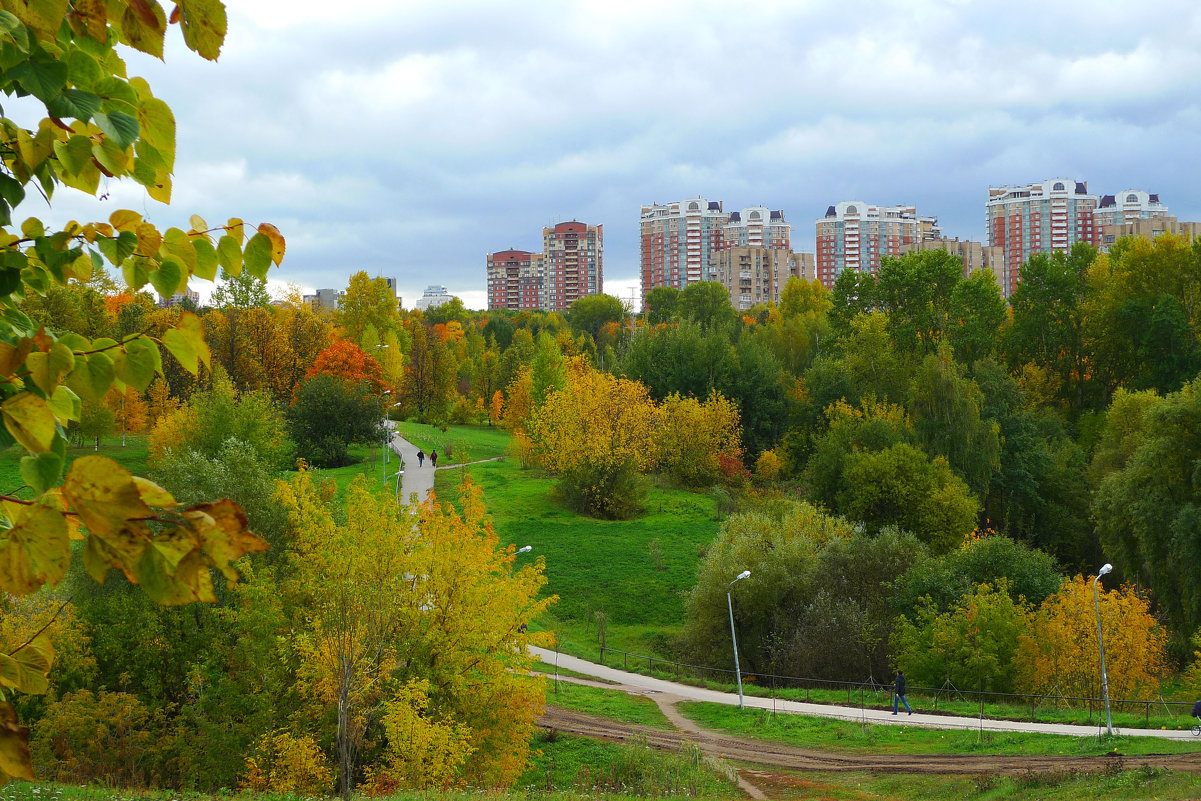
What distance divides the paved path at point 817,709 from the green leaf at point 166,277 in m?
23.9

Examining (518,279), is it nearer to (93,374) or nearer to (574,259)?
(574,259)

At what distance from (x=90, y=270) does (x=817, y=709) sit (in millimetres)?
26084

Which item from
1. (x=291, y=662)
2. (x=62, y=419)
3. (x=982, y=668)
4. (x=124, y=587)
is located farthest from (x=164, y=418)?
(x=62, y=419)

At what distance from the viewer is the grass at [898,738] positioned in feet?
64.2

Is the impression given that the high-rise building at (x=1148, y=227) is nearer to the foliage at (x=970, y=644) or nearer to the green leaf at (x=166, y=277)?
the foliage at (x=970, y=644)

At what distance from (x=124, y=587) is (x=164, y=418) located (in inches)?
920

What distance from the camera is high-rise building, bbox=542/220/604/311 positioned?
160875 mm

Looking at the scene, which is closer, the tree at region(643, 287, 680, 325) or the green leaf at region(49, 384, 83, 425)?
the green leaf at region(49, 384, 83, 425)

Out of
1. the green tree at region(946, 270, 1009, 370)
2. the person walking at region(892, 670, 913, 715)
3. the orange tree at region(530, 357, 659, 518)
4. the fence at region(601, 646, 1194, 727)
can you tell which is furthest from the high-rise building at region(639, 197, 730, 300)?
the person walking at region(892, 670, 913, 715)

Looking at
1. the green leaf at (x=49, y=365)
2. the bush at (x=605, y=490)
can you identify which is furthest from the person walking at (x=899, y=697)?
the green leaf at (x=49, y=365)

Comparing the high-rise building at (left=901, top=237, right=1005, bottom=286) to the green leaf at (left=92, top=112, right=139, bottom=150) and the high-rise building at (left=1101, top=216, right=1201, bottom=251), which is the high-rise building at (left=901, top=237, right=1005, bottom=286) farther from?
the green leaf at (left=92, top=112, right=139, bottom=150)

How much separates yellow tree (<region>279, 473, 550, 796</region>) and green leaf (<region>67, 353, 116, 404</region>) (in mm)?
15132

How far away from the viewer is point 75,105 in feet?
4.79

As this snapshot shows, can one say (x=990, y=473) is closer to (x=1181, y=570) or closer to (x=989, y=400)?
(x=989, y=400)
